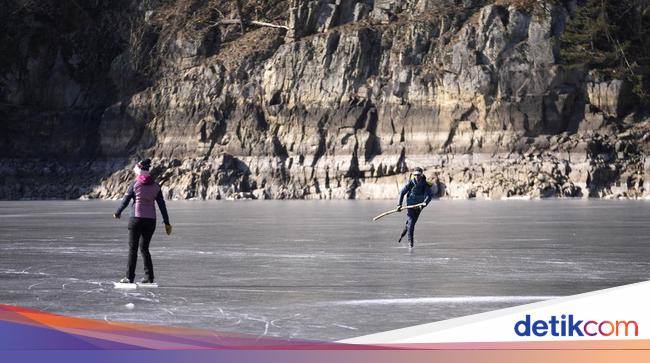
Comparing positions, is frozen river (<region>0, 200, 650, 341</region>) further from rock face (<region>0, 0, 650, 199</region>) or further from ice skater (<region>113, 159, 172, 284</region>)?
rock face (<region>0, 0, 650, 199</region>)

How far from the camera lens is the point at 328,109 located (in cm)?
7825

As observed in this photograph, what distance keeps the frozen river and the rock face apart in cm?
3942

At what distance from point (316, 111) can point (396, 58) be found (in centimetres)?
737

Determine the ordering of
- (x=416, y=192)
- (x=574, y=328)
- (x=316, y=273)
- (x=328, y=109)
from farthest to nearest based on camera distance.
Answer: (x=328, y=109) < (x=416, y=192) < (x=316, y=273) < (x=574, y=328)

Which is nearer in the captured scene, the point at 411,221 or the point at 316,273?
the point at 316,273

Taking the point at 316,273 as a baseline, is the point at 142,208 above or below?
above

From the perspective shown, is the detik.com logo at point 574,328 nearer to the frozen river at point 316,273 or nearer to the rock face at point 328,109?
the frozen river at point 316,273

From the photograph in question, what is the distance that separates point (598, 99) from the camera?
7162 cm

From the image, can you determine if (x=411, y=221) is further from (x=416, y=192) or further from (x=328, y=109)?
(x=328, y=109)

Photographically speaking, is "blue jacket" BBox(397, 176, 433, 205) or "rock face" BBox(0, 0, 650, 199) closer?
"blue jacket" BBox(397, 176, 433, 205)

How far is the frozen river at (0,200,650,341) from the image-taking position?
1283 cm

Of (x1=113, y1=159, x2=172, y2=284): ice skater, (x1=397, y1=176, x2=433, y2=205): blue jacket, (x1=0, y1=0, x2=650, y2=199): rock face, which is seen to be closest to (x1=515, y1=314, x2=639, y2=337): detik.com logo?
(x1=113, y1=159, x2=172, y2=284): ice skater

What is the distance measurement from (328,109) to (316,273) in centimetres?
6093

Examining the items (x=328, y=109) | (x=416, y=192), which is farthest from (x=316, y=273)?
(x=328, y=109)
